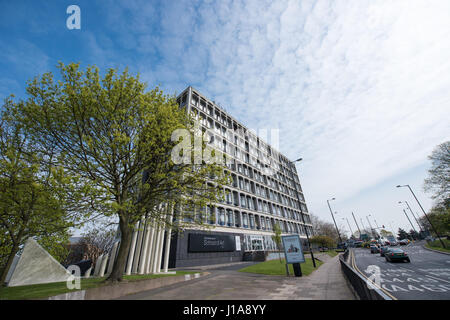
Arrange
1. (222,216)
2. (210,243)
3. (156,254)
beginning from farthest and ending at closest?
(222,216)
(210,243)
(156,254)

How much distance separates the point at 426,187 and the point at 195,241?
130ft

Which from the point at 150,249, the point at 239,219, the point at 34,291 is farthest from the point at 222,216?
the point at 34,291

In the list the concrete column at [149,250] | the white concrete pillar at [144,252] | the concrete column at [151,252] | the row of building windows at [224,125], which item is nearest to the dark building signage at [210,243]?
the concrete column at [151,252]

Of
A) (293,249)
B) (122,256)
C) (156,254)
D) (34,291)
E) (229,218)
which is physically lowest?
(34,291)

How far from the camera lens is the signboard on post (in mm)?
13000

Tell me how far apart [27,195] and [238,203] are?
90.7 ft

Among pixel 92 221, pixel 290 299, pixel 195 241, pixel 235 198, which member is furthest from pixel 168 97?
pixel 235 198

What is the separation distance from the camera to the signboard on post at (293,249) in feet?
42.7

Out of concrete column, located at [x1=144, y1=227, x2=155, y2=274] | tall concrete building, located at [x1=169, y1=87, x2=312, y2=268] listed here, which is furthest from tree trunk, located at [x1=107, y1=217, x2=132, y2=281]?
tall concrete building, located at [x1=169, y1=87, x2=312, y2=268]

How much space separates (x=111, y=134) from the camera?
9.85 meters

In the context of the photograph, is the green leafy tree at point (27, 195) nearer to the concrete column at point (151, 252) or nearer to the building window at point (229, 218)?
the concrete column at point (151, 252)

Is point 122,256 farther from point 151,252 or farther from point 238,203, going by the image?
point 238,203

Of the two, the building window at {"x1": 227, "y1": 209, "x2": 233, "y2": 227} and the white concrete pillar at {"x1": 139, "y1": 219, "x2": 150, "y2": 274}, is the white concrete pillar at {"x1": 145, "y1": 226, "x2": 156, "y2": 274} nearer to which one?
the white concrete pillar at {"x1": 139, "y1": 219, "x2": 150, "y2": 274}

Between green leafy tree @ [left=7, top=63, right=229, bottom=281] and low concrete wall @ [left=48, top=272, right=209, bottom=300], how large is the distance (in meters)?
0.88
